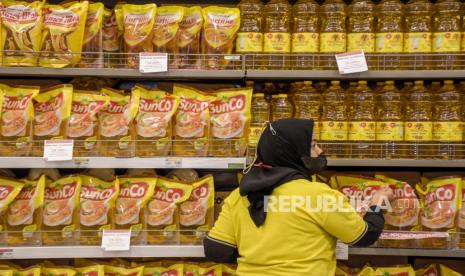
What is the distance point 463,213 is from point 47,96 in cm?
222

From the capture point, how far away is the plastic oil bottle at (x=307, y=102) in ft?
8.17

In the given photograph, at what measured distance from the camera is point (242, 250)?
1919 millimetres

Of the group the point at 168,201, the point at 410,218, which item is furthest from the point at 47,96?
the point at 410,218

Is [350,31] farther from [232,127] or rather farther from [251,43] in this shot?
[232,127]

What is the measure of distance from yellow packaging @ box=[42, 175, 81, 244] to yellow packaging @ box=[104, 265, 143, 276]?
0.25 meters

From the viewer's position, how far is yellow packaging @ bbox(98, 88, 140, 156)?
238cm

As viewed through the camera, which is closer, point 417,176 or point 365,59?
point 365,59

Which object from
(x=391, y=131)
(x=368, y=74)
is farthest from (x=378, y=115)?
(x=368, y=74)

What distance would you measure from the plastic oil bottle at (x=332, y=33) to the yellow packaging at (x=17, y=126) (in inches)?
60.3

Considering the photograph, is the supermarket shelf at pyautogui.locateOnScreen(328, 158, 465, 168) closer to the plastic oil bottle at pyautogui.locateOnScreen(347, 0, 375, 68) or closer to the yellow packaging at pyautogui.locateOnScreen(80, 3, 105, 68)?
the plastic oil bottle at pyautogui.locateOnScreen(347, 0, 375, 68)

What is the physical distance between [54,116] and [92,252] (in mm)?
720

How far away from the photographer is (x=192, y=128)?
7.90 ft

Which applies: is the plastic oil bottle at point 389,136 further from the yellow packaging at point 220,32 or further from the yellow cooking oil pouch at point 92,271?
the yellow cooking oil pouch at point 92,271

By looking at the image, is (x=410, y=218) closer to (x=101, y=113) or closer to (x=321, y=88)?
(x=321, y=88)
